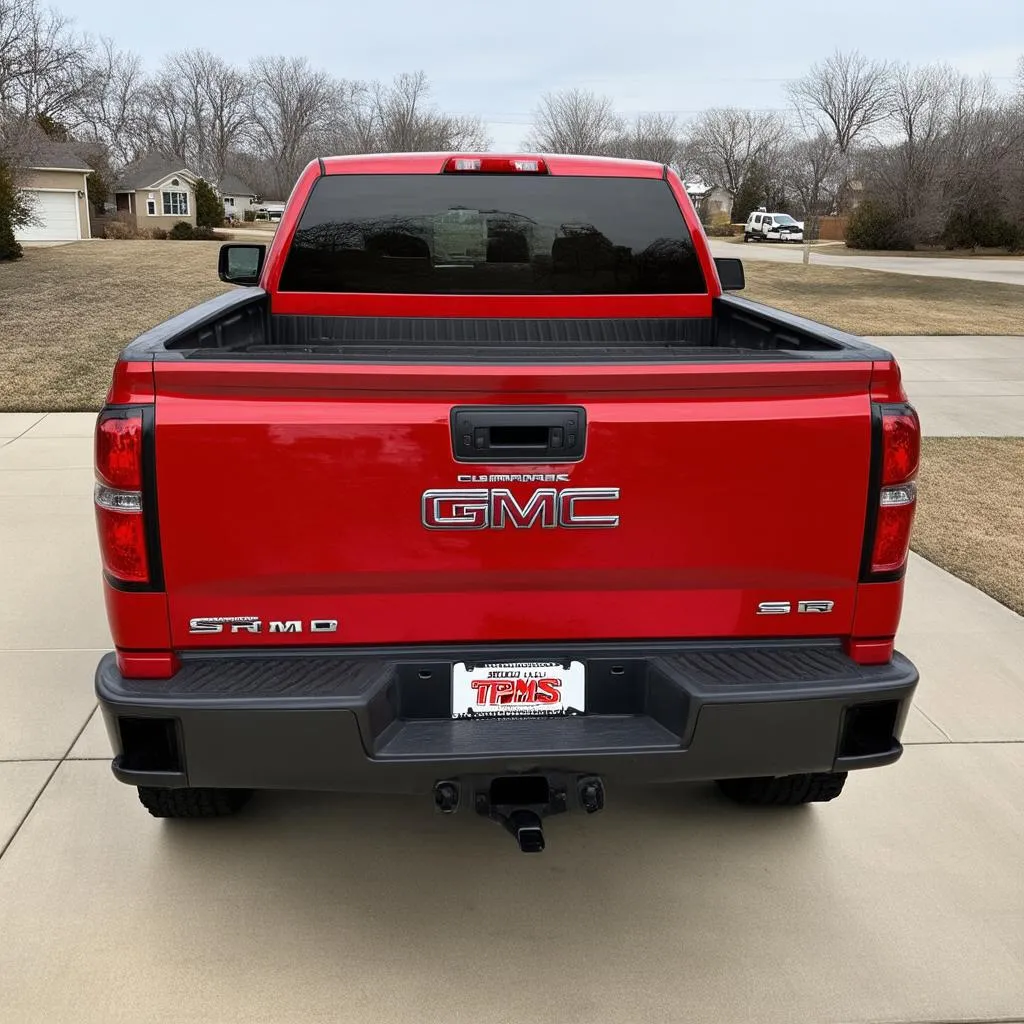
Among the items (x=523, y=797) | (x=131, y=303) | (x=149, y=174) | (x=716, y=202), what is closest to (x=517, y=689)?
(x=523, y=797)

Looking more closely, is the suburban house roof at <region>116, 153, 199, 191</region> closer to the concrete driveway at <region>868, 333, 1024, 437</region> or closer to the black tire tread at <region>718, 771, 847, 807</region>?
the concrete driveway at <region>868, 333, 1024, 437</region>

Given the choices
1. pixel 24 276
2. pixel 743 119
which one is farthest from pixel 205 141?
pixel 24 276

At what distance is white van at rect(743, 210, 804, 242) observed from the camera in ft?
182

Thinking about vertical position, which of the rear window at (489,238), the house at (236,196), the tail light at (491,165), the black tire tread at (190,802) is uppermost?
the house at (236,196)

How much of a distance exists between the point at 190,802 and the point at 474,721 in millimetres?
1214

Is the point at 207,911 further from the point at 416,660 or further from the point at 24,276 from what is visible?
the point at 24,276

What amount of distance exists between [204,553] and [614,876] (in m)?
1.64

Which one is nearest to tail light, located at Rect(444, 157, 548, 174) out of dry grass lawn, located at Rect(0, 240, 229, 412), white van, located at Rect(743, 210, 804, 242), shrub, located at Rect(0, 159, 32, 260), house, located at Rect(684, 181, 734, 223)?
dry grass lawn, located at Rect(0, 240, 229, 412)

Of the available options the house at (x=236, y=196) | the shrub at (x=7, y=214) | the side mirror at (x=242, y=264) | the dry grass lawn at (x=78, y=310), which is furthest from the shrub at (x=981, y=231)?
the house at (x=236, y=196)

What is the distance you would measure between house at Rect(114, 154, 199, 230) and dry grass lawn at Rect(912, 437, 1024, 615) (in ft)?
194

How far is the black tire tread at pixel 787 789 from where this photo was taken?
11.2ft

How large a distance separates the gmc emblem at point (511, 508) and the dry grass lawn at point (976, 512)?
3.79 meters

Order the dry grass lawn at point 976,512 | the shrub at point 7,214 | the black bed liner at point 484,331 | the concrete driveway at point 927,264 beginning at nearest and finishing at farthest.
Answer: the black bed liner at point 484,331
the dry grass lawn at point 976,512
the shrub at point 7,214
the concrete driveway at point 927,264

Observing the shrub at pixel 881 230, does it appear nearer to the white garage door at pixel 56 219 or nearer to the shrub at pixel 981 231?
the shrub at pixel 981 231
